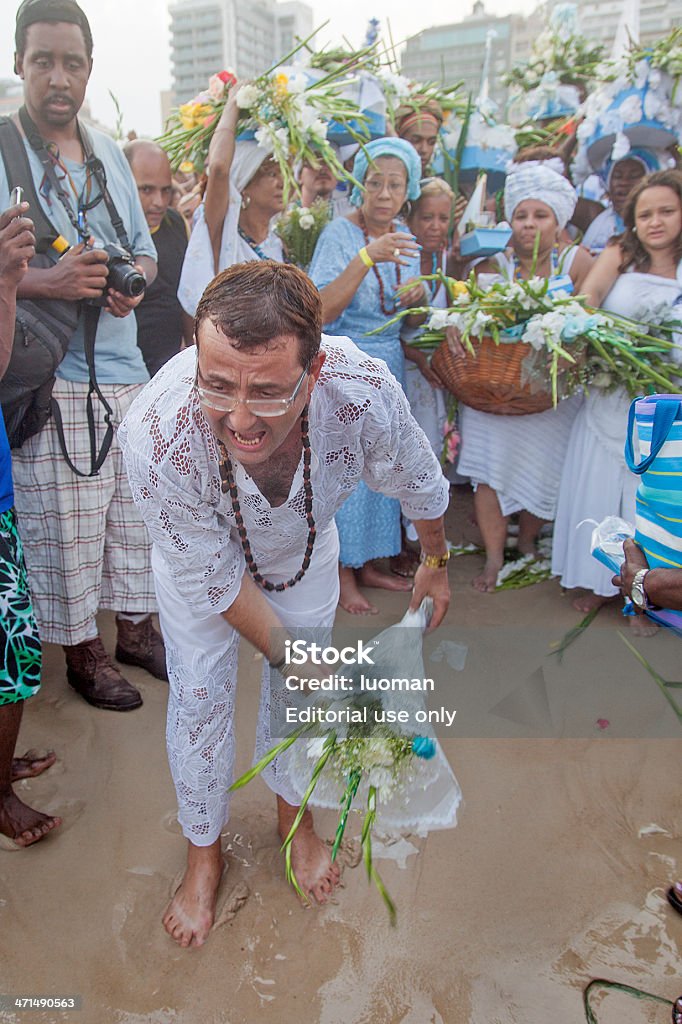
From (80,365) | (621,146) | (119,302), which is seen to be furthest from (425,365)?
(621,146)

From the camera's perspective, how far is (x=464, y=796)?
7.36 ft

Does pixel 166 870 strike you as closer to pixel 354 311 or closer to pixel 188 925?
pixel 188 925

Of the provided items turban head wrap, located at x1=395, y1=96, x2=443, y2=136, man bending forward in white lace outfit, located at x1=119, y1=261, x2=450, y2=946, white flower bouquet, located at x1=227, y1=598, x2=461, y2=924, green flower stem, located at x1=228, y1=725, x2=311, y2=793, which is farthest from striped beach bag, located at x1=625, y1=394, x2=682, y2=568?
turban head wrap, located at x1=395, y1=96, x2=443, y2=136

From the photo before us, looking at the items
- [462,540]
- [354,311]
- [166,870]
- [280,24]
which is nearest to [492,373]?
[354,311]

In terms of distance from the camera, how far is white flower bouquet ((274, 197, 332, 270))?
348 cm

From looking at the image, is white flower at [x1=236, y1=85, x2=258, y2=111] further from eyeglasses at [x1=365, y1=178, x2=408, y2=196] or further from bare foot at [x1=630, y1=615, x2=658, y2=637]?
bare foot at [x1=630, y1=615, x2=658, y2=637]

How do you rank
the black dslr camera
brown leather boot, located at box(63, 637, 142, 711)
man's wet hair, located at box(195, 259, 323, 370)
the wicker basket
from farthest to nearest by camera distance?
the wicker basket → brown leather boot, located at box(63, 637, 142, 711) → the black dslr camera → man's wet hair, located at box(195, 259, 323, 370)

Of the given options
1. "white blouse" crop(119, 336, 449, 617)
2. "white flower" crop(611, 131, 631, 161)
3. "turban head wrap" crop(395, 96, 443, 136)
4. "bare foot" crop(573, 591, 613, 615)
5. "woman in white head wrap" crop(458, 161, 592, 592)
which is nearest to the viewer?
"white blouse" crop(119, 336, 449, 617)

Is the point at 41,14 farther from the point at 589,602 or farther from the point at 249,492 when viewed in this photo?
the point at 589,602

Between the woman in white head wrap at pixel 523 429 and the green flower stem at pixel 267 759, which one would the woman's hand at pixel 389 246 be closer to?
the woman in white head wrap at pixel 523 429

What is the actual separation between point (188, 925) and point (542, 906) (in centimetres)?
90

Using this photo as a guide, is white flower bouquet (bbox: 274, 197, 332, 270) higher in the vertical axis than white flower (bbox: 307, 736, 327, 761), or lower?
higher

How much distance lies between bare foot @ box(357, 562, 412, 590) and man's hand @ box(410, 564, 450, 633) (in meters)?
1.55

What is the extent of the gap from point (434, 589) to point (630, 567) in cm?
54
